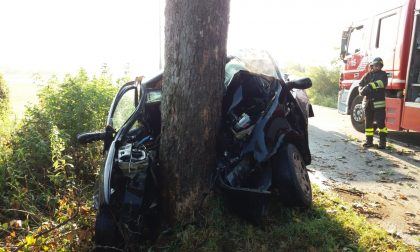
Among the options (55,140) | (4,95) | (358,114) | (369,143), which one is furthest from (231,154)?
(4,95)

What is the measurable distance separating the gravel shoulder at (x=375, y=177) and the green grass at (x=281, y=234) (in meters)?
0.47

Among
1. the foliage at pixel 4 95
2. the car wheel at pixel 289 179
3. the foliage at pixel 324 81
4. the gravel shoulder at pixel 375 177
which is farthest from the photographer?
the foliage at pixel 324 81

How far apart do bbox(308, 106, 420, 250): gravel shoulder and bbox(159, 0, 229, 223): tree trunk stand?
6.75 ft

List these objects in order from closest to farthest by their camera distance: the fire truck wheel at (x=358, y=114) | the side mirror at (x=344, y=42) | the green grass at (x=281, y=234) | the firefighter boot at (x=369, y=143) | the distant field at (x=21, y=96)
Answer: the green grass at (x=281, y=234), the distant field at (x=21, y=96), the firefighter boot at (x=369, y=143), the fire truck wheel at (x=358, y=114), the side mirror at (x=344, y=42)

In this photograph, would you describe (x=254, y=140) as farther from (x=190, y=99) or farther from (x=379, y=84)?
(x=379, y=84)

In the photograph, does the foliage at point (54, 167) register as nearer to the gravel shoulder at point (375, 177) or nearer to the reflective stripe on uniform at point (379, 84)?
the gravel shoulder at point (375, 177)

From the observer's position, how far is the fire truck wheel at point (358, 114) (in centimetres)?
880

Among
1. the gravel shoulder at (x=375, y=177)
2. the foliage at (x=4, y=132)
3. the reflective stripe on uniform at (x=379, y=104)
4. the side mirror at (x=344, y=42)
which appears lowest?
the gravel shoulder at (x=375, y=177)

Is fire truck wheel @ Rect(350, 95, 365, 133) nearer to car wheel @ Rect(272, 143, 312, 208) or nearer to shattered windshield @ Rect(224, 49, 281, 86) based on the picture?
shattered windshield @ Rect(224, 49, 281, 86)

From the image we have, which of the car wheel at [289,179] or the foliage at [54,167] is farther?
the car wheel at [289,179]

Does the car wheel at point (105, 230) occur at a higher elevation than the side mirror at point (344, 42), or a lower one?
lower

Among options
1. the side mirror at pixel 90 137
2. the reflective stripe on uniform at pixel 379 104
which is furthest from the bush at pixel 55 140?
the reflective stripe on uniform at pixel 379 104

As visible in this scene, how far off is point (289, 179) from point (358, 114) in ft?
20.7

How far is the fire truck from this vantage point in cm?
712
